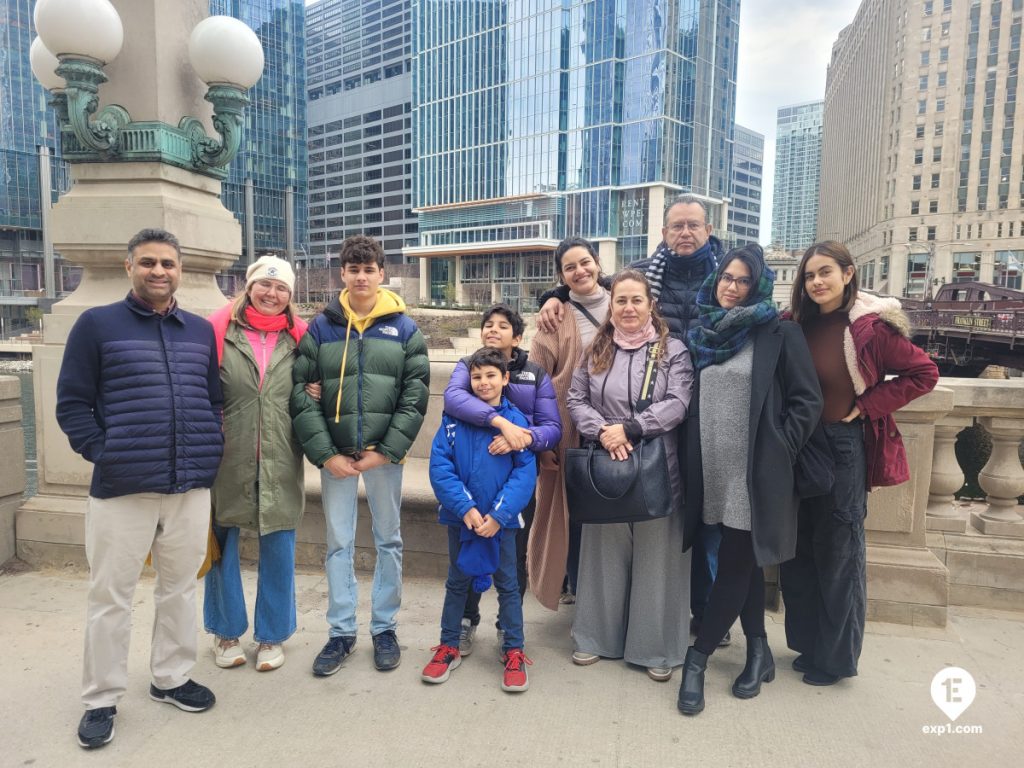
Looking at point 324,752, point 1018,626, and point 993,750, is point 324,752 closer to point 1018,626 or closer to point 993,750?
point 993,750

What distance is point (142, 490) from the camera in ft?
8.61

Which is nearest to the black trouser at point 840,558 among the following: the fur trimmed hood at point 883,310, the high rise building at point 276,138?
the fur trimmed hood at point 883,310

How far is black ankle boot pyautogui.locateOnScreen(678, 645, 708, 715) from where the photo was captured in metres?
2.82

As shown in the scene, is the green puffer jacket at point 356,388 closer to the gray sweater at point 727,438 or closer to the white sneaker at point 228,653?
the white sneaker at point 228,653

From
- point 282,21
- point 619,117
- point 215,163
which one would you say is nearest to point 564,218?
point 619,117

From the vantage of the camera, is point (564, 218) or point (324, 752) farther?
point (564, 218)

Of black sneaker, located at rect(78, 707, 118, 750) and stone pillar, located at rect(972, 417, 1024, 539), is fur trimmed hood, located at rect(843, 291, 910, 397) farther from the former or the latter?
black sneaker, located at rect(78, 707, 118, 750)

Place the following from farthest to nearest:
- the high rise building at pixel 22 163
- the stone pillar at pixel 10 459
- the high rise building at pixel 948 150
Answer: the high rise building at pixel 948 150, the high rise building at pixel 22 163, the stone pillar at pixel 10 459

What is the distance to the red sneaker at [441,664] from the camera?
3045 mm

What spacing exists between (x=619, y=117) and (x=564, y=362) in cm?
7266

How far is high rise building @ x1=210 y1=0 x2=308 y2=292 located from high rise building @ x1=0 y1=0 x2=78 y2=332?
66.2 ft

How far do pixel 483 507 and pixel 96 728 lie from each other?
5.85 ft

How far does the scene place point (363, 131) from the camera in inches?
4166

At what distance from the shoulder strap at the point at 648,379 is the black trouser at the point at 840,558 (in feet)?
2.77
